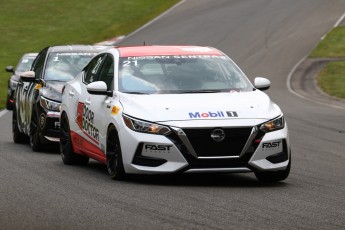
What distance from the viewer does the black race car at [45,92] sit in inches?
625

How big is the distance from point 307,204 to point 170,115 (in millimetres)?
1934

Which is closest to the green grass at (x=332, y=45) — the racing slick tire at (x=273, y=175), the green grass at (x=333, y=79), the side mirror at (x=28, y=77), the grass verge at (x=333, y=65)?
the grass verge at (x=333, y=65)

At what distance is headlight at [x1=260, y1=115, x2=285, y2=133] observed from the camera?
11217 millimetres

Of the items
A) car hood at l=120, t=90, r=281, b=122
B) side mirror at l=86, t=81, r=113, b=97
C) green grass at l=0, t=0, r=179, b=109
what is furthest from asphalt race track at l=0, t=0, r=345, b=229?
green grass at l=0, t=0, r=179, b=109

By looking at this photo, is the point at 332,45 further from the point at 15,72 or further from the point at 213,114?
the point at 213,114

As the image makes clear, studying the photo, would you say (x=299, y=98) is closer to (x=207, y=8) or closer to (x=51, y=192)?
(x=51, y=192)

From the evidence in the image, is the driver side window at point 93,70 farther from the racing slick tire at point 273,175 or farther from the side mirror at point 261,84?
the racing slick tire at point 273,175

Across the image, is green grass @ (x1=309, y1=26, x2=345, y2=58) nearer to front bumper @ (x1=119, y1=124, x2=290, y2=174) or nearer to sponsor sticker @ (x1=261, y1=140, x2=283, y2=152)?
sponsor sticker @ (x1=261, y1=140, x2=283, y2=152)

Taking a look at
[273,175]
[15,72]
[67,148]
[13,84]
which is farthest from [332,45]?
[273,175]

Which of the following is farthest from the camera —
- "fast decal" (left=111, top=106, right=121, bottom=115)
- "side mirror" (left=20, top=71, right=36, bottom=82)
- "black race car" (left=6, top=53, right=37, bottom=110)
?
"black race car" (left=6, top=53, right=37, bottom=110)

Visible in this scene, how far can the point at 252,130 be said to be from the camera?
11.1 meters

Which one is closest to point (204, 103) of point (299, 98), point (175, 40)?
point (299, 98)

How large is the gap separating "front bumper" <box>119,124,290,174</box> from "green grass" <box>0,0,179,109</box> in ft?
113

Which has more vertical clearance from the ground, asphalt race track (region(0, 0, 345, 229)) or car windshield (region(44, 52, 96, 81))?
asphalt race track (region(0, 0, 345, 229))
